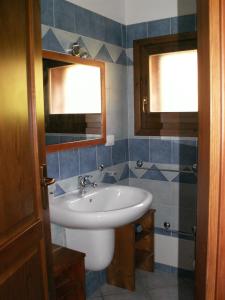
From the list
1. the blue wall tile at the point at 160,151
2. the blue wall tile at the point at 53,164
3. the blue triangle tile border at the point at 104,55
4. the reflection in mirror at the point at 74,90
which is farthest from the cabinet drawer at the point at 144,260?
the blue triangle tile border at the point at 104,55

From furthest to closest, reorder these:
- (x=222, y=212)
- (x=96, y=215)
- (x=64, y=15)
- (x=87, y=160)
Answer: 1. (x=87, y=160)
2. (x=64, y=15)
3. (x=96, y=215)
4. (x=222, y=212)

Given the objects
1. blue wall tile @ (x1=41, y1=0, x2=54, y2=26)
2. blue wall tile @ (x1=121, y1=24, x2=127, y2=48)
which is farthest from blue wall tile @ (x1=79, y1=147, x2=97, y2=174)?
blue wall tile @ (x1=121, y1=24, x2=127, y2=48)

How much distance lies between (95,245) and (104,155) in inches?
28.3

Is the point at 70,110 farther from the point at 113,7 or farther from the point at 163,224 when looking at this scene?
the point at 163,224

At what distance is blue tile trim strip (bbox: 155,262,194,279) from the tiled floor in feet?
0.10

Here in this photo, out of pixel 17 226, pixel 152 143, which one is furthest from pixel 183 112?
pixel 17 226

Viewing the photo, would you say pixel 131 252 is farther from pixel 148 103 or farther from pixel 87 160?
pixel 148 103

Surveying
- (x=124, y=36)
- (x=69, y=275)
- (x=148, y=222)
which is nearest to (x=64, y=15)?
(x=124, y=36)

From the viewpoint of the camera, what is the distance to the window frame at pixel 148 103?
235 cm

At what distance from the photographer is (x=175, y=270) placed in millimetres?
2516

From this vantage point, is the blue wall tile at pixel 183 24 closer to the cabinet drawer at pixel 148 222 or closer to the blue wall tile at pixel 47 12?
the blue wall tile at pixel 47 12

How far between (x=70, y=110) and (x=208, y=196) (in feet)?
5.04

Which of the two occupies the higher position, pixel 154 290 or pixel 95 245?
pixel 95 245

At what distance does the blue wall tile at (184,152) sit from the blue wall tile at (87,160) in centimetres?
65
